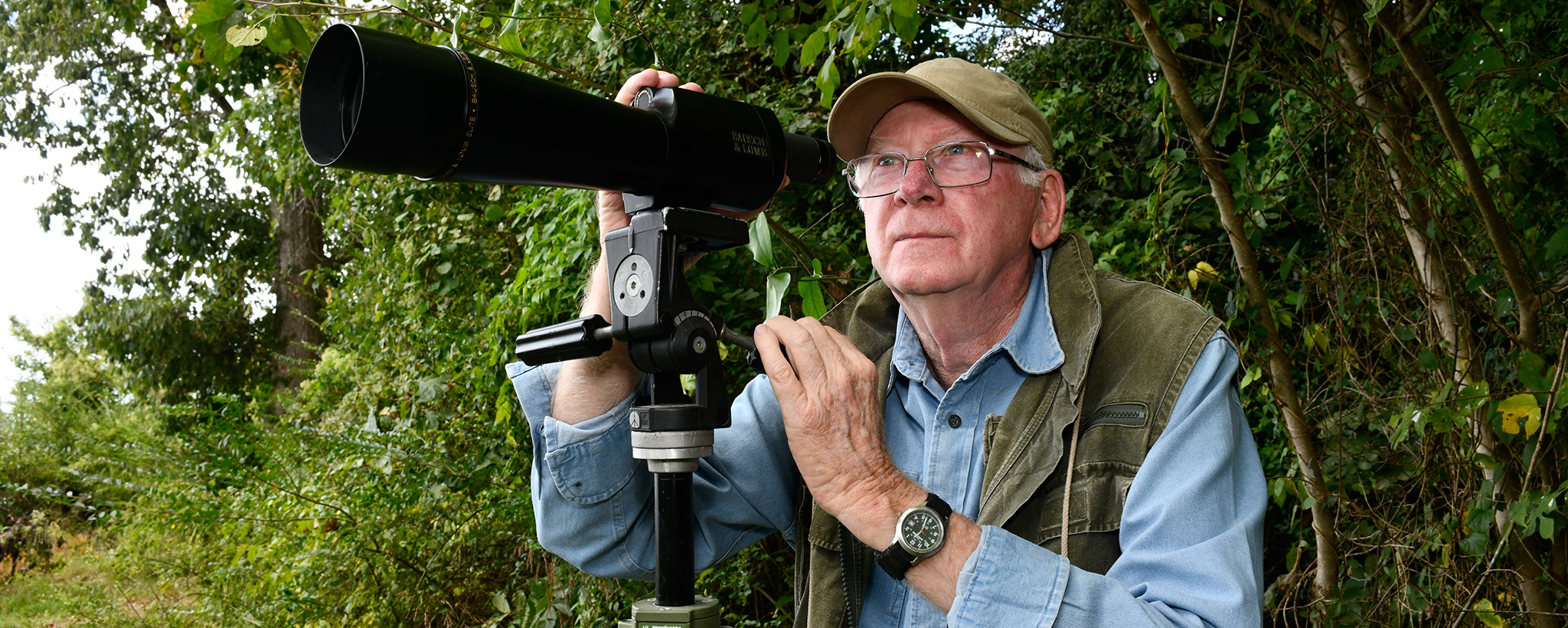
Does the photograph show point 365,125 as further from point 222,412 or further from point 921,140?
point 222,412

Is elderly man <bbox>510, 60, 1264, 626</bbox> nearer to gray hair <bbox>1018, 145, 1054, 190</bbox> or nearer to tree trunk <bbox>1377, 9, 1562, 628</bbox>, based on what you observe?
gray hair <bbox>1018, 145, 1054, 190</bbox>

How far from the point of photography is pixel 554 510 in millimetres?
1319

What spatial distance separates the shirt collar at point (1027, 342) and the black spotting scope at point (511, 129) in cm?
36

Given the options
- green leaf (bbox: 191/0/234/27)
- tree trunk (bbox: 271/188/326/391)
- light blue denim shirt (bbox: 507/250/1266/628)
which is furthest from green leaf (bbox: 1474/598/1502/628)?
tree trunk (bbox: 271/188/326/391)

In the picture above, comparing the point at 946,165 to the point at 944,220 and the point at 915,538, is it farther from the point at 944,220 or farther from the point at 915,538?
the point at 915,538

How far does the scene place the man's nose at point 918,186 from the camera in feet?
4.53

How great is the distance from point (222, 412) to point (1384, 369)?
3.73 meters

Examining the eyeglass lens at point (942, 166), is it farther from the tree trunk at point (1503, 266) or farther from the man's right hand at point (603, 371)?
the tree trunk at point (1503, 266)

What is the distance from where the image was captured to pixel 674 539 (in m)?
1.05

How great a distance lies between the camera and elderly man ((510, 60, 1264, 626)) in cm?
103

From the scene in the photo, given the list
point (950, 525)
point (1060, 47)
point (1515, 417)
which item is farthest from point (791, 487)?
point (1060, 47)

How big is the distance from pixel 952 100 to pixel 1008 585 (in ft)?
2.18

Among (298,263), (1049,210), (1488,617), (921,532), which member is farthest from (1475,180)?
(298,263)

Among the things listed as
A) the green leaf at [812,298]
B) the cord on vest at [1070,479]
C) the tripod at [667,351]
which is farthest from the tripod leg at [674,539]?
the green leaf at [812,298]
